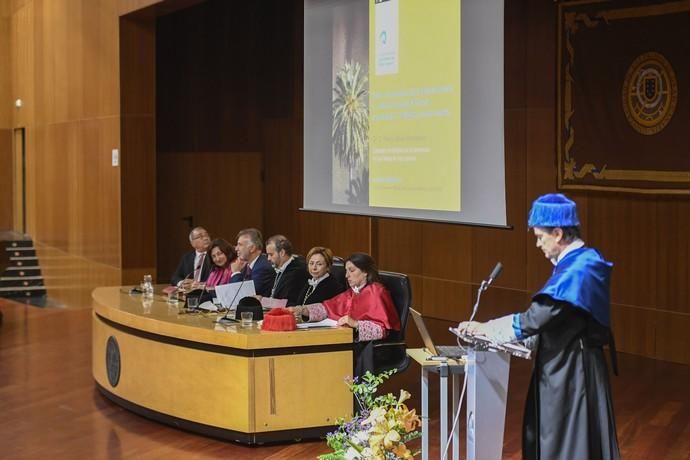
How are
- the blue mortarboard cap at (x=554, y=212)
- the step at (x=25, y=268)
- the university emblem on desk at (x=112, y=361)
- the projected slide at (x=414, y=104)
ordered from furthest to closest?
the step at (x=25, y=268) < the university emblem on desk at (x=112, y=361) < the projected slide at (x=414, y=104) < the blue mortarboard cap at (x=554, y=212)

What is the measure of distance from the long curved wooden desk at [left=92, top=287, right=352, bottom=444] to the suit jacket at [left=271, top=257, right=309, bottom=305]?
0.67 m

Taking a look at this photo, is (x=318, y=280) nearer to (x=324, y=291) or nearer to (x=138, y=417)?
(x=324, y=291)

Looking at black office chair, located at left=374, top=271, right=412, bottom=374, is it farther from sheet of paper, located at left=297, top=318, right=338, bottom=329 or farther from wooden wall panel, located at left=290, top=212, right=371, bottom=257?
wooden wall panel, located at left=290, top=212, right=371, bottom=257

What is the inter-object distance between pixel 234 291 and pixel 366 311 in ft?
3.12

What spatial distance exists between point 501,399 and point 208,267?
3943 mm

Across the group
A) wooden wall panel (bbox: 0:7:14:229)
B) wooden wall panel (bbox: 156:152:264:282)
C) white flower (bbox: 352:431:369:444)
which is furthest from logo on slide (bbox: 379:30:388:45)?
wooden wall panel (bbox: 0:7:14:229)

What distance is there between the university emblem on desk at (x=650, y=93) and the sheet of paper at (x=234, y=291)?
148 inches

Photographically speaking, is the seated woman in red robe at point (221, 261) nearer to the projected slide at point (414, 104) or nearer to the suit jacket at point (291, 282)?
the suit jacket at point (291, 282)

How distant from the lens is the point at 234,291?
6555mm

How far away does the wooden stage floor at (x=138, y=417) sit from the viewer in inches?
229

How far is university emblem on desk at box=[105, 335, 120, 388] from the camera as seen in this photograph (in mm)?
6840

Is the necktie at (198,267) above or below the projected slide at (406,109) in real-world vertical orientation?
below

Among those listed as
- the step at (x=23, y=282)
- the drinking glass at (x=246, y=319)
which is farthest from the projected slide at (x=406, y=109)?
the step at (x=23, y=282)

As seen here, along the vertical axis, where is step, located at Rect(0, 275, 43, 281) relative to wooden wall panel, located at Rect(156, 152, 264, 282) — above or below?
below
